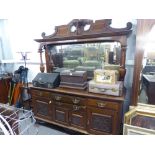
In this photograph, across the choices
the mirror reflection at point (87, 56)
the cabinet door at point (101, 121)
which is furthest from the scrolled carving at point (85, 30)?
the cabinet door at point (101, 121)

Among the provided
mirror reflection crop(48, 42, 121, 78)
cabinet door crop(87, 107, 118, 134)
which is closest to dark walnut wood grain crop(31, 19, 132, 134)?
cabinet door crop(87, 107, 118, 134)

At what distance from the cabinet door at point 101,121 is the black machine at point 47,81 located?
648 mm

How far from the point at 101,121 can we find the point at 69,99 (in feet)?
1.69

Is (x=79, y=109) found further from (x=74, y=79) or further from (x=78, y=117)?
(x=74, y=79)

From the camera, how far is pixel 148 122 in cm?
141

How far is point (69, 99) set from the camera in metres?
1.98

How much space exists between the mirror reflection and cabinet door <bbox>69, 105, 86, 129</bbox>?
55 cm

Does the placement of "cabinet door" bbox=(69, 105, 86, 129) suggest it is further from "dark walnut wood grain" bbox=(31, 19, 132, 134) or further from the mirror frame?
the mirror frame

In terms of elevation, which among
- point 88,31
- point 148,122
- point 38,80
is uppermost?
point 88,31

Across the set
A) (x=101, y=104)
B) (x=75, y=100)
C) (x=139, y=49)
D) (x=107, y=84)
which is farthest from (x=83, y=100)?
(x=139, y=49)

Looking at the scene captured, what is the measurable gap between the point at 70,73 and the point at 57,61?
22.4 inches
